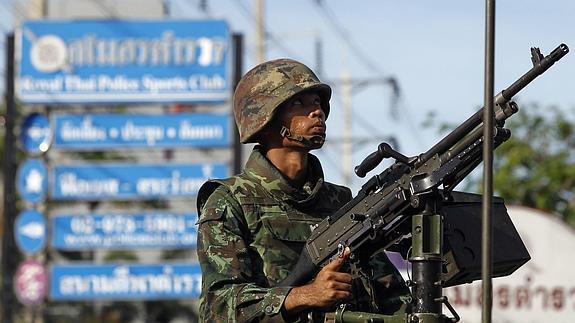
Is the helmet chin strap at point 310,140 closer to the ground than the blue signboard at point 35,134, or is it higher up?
closer to the ground

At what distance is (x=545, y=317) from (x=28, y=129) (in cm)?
1072

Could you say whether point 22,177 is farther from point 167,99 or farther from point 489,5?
point 489,5

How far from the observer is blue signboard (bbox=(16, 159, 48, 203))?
2545 cm

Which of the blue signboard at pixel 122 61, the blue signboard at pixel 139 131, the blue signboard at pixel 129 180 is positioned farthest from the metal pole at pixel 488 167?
the blue signboard at pixel 122 61

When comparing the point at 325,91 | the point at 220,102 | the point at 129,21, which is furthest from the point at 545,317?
the point at 325,91

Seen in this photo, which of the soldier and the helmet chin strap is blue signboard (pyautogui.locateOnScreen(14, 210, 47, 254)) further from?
the helmet chin strap

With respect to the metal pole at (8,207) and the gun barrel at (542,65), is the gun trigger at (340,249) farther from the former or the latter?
the metal pole at (8,207)


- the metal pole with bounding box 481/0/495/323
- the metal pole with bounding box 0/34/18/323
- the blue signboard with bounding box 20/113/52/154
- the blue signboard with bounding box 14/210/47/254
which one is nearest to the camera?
the metal pole with bounding box 481/0/495/323

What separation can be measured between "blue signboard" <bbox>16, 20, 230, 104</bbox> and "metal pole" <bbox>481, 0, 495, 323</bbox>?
20.1 meters

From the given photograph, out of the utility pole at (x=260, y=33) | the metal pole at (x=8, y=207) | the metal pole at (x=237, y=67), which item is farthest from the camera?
the utility pole at (x=260, y=33)

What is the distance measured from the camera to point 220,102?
82.0 feet

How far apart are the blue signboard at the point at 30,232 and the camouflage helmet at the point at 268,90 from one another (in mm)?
19786

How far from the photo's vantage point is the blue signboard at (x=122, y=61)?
25.1 meters

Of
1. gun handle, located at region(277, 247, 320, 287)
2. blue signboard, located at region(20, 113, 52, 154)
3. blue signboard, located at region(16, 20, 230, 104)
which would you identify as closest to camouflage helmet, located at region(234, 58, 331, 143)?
gun handle, located at region(277, 247, 320, 287)
